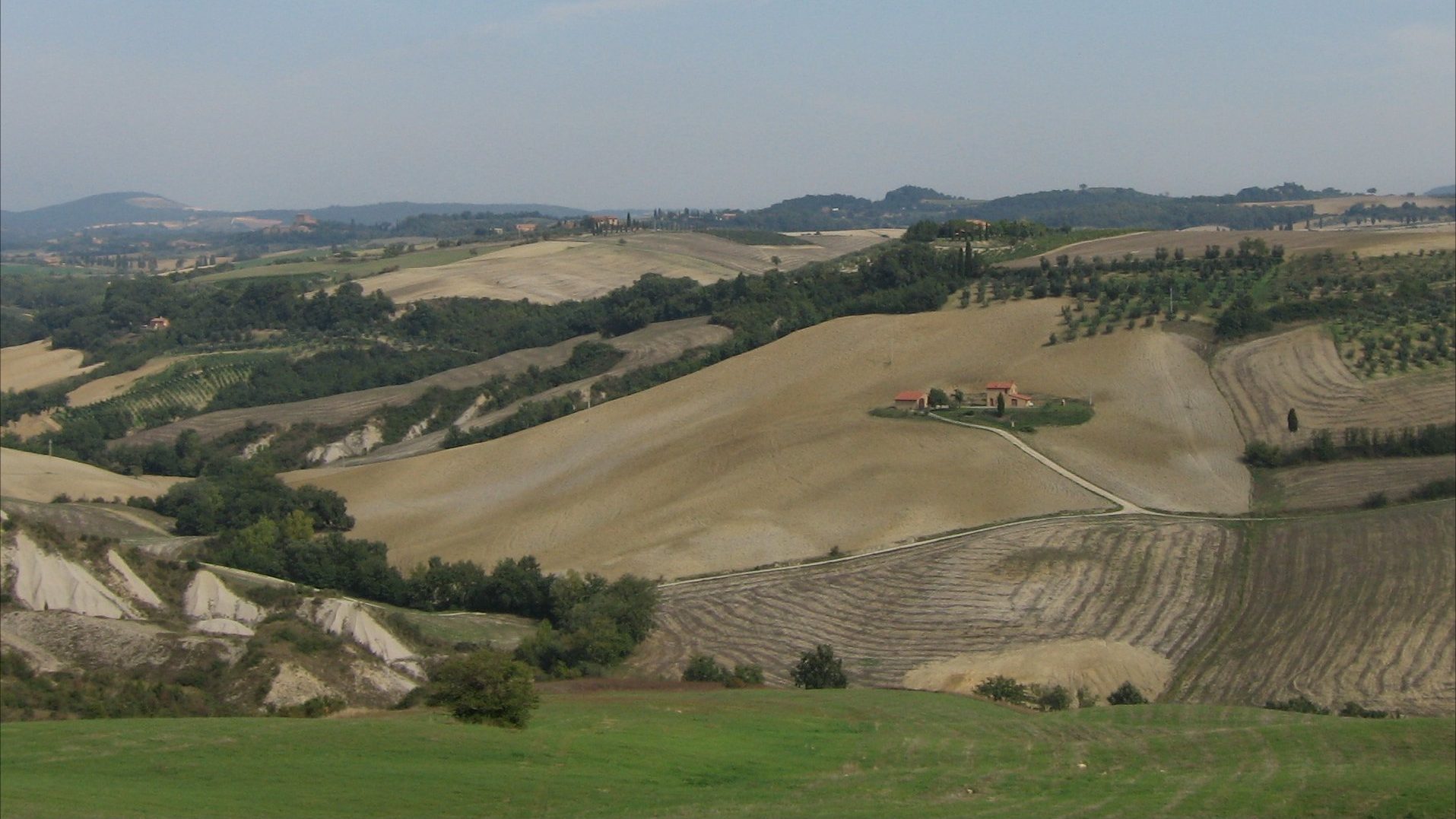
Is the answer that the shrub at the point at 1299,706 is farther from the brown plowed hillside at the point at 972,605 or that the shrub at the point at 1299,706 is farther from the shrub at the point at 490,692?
the shrub at the point at 490,692

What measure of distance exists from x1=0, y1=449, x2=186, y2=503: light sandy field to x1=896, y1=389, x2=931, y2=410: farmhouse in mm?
37252

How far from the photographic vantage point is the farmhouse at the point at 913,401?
68250mm

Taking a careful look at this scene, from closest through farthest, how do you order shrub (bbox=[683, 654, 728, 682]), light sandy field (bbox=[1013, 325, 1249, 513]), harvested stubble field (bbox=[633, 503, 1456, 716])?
shrub (bbox=[683, 654, 728, 682])
harvested stubble field (bbox=[633, 503, 1456, 716])
light sandy field (bbox=[1013, 325, 1249, 513])

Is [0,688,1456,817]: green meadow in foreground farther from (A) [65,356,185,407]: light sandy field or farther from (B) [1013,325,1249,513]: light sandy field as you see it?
(A) [65,356,185,407]: light sandy field

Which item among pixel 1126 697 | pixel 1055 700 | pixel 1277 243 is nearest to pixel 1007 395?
pixel 1126 697

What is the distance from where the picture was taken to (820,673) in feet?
126

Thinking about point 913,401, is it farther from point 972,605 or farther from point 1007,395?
point 972,605

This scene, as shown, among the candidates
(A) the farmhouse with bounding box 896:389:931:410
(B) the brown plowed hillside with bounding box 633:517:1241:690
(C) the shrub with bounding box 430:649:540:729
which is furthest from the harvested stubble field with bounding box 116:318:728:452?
(C) the shrub with bounding box 430:649:540:729

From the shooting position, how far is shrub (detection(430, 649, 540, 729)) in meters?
26.5

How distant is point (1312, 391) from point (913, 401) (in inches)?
707

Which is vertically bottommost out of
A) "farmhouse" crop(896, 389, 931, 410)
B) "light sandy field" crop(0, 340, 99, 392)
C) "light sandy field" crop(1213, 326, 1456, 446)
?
"light sandy field" crop(0, 340, 99, 392)

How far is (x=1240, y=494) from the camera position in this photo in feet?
182

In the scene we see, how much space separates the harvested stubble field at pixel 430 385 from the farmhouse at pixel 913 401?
2941cm

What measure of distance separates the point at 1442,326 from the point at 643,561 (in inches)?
1577
